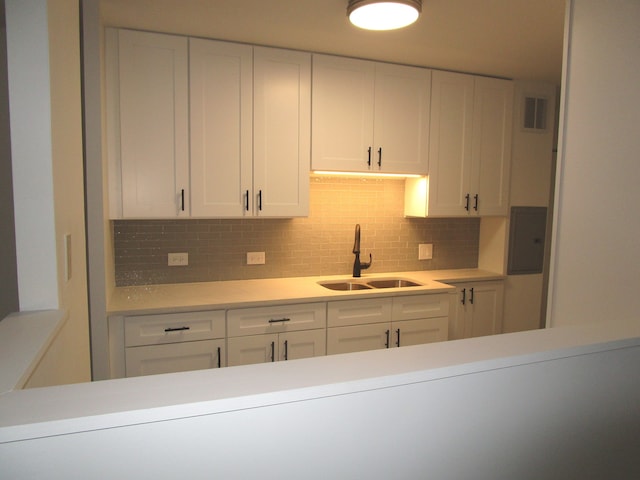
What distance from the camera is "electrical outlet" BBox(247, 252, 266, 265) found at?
3.00 meters

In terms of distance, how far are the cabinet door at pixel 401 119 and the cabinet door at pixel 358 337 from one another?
113 cm

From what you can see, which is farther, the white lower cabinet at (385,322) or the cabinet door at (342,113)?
the cabinet door at (342,113)

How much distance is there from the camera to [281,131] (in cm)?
272

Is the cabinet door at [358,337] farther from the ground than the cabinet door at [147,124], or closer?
closer

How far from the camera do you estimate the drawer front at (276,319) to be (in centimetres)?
245

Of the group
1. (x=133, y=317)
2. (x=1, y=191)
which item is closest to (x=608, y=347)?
(x=133, y=317)

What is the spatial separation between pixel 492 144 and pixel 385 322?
1.68 metres

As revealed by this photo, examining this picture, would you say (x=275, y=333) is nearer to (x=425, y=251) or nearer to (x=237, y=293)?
(x=237, y=293)

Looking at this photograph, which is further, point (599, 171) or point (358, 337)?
point (358, 337)

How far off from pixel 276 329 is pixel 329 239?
95cm

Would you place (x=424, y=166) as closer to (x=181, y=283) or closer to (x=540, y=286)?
(x=540, y=286)

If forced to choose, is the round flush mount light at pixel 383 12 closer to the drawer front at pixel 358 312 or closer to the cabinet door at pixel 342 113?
the cabinet door at pixel 342 113

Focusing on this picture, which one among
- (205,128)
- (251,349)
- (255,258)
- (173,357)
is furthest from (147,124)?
(251,349)

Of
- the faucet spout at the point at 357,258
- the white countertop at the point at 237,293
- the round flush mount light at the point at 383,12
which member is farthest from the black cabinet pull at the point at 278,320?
the round flush mount light at the point at 383,12
